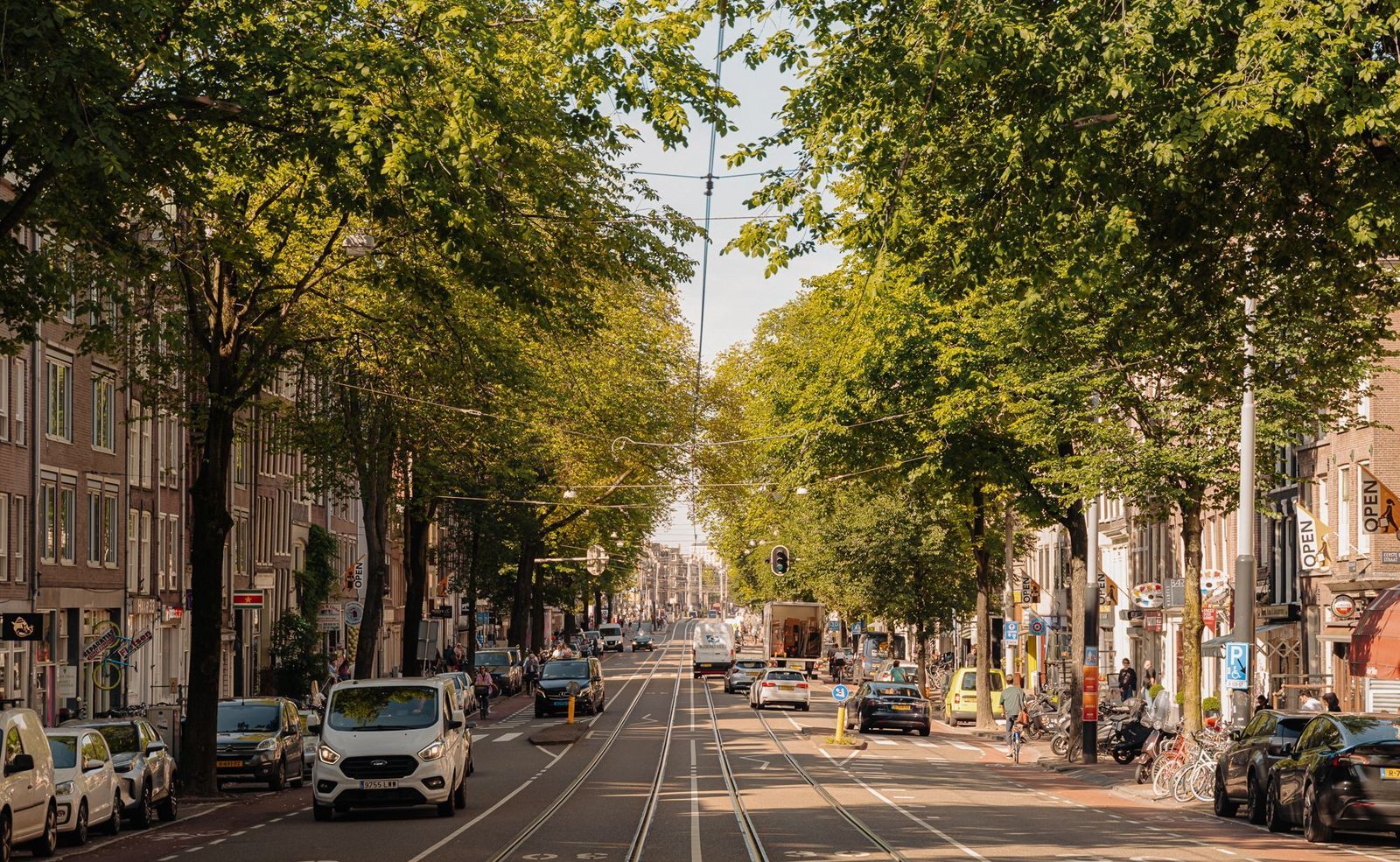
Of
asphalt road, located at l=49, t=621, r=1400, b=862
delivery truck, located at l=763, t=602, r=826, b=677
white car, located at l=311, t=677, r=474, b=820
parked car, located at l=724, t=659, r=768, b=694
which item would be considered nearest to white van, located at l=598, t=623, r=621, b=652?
delivery truck, located at l=763, t=602, r=826, b=677

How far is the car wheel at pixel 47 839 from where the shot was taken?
2070 cm

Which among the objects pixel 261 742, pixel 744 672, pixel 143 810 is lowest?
pixel 744 672

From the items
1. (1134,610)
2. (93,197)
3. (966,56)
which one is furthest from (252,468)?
(966,56)

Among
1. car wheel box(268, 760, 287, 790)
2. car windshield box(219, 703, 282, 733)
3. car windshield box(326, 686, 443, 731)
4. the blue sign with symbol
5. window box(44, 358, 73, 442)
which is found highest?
window box(44, 358, 73, 442)

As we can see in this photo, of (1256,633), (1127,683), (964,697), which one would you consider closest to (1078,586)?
(1256,633)

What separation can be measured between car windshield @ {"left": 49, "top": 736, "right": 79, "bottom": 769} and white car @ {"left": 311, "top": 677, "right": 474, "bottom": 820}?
2999mm

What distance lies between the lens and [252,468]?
218 ft

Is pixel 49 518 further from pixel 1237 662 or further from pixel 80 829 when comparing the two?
pixel 1237 662

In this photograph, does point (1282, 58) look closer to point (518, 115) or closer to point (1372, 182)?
point (1372, 182)

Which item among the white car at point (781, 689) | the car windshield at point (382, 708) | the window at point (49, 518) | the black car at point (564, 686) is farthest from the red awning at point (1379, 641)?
the window at point (49, 518)

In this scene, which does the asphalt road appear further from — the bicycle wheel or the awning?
the bicycle wheel

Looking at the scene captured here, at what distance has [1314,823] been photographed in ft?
74.2

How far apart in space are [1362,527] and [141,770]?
26365 mm

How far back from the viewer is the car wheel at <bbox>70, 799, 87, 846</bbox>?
22500 mm
